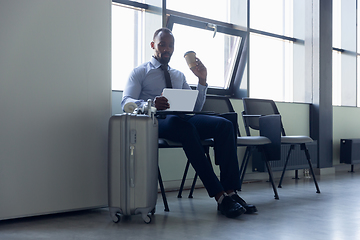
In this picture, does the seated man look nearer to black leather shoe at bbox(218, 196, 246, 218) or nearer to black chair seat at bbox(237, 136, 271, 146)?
black leather shoe at bbox(218, 196, 246, 218)

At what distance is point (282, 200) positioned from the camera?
268 centimetres

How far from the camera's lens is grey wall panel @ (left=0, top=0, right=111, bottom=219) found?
1854 mm

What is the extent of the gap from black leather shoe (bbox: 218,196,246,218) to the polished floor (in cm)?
4

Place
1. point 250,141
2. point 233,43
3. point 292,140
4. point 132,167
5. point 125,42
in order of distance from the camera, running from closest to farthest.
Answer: point 132,167 → point 250,141 → point 292,140 → point 125,42 → point 233,43

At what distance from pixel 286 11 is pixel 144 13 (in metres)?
2.27

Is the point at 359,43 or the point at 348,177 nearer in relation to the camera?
the point at 348,177

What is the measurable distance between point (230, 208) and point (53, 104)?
1.13 meters

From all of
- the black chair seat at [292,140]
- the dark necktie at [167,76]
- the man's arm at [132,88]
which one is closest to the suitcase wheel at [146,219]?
the man's arm at [132,88]

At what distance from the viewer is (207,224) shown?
1.89m

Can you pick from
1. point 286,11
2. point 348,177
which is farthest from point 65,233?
point 286,11

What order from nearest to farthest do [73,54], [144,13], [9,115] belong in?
[9,115], [73,54], [144,13]

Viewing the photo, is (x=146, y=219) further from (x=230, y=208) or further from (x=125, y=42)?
(x=125, y=42)

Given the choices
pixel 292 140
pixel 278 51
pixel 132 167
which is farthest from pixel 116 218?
pixel 278 51

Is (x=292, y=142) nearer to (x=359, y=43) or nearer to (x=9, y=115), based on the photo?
(x=9, y=115)
